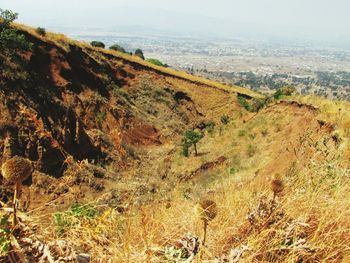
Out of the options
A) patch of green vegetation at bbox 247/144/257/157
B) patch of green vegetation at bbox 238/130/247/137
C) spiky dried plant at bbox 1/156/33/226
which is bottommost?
patch of green vegetation at bbox 238/130/247/137

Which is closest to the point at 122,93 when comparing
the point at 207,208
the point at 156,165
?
the point at 156,165

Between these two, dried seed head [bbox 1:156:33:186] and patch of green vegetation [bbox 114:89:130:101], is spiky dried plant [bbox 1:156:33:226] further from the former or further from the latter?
patch of green vegetation [bbox 114:89:130:101]

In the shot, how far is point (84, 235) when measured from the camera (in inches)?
122

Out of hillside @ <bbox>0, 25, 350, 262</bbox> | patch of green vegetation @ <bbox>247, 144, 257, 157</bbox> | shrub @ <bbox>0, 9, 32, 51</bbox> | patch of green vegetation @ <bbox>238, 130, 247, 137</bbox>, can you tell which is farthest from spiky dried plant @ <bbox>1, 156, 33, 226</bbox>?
patch of green vegetation @ <bbox>238, 130, 247, 137</bbox>

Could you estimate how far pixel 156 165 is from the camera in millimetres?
24156

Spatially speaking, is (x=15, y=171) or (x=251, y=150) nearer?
(x=15, y=171)

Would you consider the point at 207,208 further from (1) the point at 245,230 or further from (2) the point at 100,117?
(2) the point at 100,117

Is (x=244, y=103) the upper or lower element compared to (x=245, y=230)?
lower

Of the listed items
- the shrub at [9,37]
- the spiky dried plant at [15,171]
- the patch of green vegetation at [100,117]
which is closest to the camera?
the spiky dried plant at [15,171]

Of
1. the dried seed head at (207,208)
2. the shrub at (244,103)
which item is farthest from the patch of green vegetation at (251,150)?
the shrub at (244,103)

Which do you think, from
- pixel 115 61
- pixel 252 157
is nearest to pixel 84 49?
pixel 115 61

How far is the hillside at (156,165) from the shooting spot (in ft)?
9.62

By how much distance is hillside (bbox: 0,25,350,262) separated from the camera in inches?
115

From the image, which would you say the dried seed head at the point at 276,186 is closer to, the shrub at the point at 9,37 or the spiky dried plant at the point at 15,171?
the spiky dried plant at the point at 15,171
